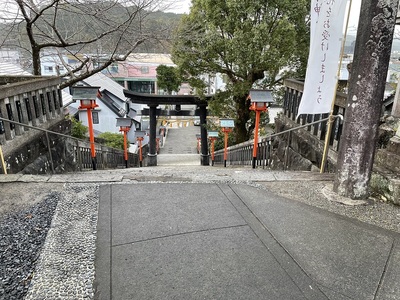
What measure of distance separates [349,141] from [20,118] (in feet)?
17.5

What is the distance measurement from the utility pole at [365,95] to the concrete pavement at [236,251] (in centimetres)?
61

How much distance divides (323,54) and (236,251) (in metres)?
A: 2.91

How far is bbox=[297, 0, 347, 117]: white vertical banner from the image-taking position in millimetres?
3568

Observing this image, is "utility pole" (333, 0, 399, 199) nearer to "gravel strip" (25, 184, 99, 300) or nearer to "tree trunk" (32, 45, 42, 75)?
"gravel strip" (25, 184, 99, 300)

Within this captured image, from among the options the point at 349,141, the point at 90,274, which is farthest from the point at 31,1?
the point at 349,141

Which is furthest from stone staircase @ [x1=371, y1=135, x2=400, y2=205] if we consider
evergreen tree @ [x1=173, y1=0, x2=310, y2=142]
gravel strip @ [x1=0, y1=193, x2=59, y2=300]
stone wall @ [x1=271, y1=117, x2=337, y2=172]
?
evergreen tree @ [x1=173, y1=0, x2=310, y2=142]

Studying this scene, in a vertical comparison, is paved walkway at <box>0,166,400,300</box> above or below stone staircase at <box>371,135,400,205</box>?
below

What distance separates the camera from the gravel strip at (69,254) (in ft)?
6.31

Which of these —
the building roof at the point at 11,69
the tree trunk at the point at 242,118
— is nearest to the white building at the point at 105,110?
the building roof at the point at 11,69

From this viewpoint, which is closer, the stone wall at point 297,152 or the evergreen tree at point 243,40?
the stone wall at point 297,152

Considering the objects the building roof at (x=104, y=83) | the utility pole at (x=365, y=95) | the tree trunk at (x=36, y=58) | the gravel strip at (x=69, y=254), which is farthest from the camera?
the building roof at (x=104, y=83)

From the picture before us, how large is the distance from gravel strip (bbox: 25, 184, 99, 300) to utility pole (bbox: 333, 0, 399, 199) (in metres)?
2.93

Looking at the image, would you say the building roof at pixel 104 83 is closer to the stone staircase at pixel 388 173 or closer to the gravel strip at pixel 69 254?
the gravel strip at pixel 69 254

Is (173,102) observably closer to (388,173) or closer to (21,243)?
(388,173)
